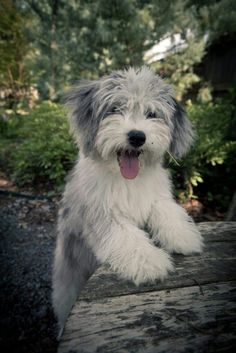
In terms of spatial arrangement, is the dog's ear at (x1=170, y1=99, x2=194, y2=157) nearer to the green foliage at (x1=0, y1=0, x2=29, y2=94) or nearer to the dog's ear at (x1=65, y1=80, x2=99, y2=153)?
the dog's ear at (x1=65, y1=80, x2=99, y2=153)

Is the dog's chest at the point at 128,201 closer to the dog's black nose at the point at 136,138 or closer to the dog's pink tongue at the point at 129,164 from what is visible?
the dog's pink tongue at the point at 129,164

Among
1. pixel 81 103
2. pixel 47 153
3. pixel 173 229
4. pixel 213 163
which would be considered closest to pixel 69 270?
pixel 173 229

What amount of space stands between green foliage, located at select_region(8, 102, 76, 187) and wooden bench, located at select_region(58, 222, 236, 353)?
151 inches

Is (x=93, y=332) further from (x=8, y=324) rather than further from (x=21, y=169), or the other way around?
(x=21, y=169)

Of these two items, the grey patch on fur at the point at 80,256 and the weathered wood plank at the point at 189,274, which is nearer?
the weathered wood plank at the point at 189,274

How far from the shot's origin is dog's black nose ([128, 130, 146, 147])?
6.42ft

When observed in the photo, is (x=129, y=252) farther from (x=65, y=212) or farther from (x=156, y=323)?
(x=65, y=212)

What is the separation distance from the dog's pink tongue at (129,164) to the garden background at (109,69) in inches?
60.9

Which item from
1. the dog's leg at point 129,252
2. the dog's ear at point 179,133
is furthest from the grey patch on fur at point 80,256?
the dog's ear at point 179,133

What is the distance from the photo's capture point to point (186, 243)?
1915 millimetres

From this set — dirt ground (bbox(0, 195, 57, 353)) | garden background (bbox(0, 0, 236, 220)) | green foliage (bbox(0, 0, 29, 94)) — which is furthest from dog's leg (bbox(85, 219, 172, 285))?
green foliage (bbox(0, 0, 29, 94))

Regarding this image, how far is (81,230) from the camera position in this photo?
2.27 meters

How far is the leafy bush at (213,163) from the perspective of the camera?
14.6ft

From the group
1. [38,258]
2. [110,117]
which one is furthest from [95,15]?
[110,117]
